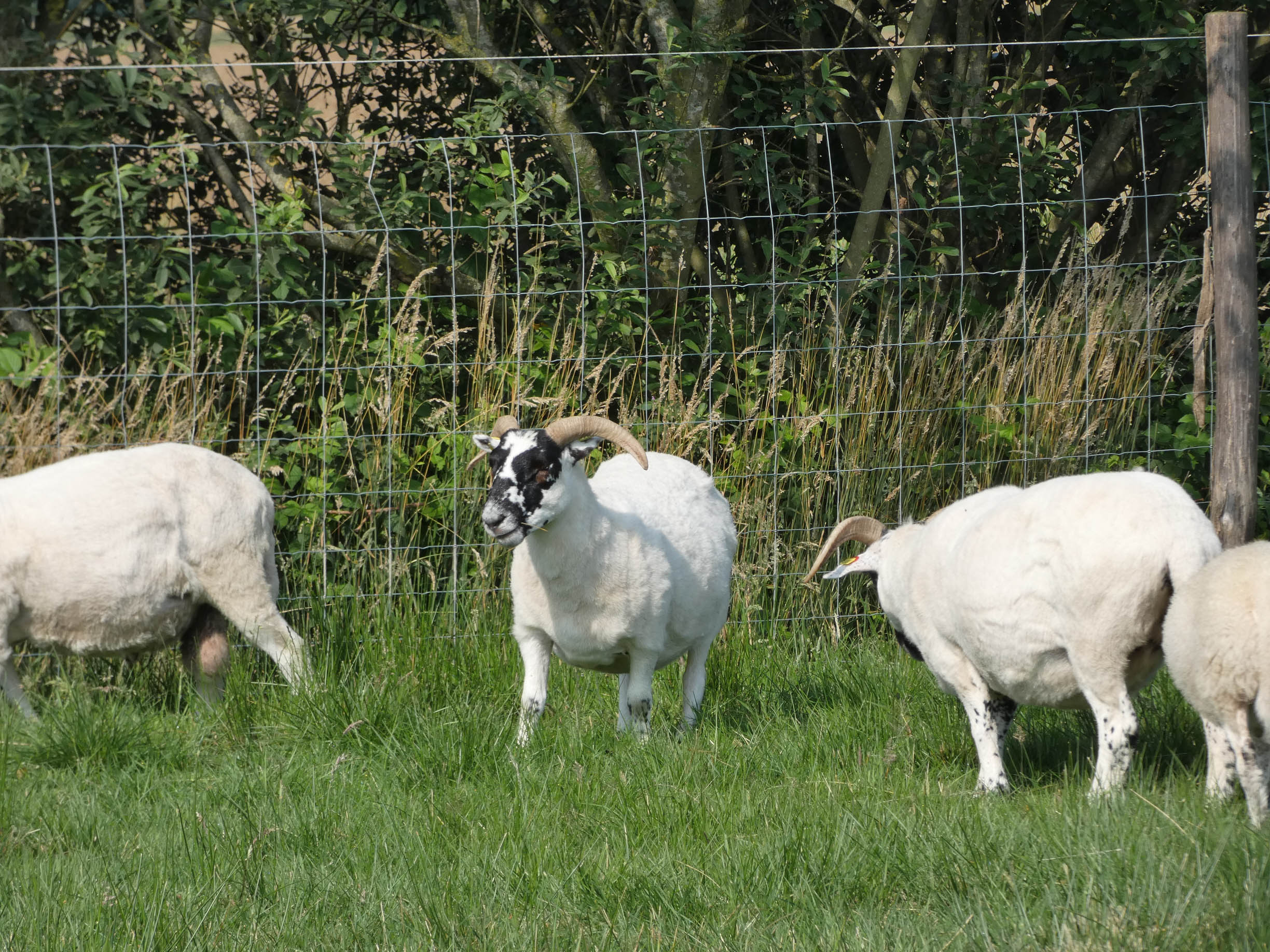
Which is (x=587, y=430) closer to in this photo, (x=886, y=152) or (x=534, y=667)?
(x=534, y=667)

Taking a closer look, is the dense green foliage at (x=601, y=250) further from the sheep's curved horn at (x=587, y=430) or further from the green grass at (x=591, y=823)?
the sheep's curved horn at (x=587, y=430)

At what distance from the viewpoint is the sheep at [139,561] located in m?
5.48

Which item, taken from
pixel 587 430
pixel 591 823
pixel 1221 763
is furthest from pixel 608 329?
pixel 1221 763

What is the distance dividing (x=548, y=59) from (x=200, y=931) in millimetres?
4965

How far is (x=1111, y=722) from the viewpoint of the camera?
390cm

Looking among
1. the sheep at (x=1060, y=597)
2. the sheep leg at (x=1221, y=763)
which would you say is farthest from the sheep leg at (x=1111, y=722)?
the sheep leg at (x=1221, y=763)

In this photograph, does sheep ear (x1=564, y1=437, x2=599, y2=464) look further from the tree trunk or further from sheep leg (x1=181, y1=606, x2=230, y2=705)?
the tree trunk

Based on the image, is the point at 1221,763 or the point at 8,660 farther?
the point at 8,660

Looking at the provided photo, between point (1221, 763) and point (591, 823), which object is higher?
point (1221, 763)

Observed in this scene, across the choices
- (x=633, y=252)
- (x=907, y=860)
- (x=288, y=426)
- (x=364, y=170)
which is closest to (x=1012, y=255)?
(x=633, y=252)

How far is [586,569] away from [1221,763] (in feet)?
7.39

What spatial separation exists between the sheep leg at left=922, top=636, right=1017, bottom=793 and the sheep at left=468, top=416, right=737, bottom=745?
1068 millimetres

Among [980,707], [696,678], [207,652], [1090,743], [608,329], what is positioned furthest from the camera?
[608,329]

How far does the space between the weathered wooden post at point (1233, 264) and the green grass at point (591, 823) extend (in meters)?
1.20
